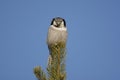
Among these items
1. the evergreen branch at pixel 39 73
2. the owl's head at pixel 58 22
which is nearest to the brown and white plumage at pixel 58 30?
the owl's head at pixel 58 22

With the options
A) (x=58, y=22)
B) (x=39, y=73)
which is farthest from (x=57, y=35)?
(x=39, y=73)

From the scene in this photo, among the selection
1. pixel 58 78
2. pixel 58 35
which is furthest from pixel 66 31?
pixel 58 78

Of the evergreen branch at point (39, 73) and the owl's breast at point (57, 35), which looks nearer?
the evergreen branch at point (39, 73)

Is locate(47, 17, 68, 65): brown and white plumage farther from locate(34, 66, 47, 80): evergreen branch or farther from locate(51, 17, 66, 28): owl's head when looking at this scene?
locate(34, 66, 47, 80): evergreen branch

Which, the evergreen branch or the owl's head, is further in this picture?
the owl's head

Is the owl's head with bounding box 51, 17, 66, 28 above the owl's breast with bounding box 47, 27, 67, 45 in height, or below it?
above

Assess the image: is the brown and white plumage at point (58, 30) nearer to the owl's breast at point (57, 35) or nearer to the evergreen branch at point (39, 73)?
the owl's breast at point (57, 35)

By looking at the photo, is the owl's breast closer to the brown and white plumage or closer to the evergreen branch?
the brown and white plumage

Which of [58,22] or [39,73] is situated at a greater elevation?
[58,22]

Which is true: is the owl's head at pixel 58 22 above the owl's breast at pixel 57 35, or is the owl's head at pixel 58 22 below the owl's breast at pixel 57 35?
above

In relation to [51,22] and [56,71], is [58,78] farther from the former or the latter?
[51,22]

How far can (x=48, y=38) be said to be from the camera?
3.97 m

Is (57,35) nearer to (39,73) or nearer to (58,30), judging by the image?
(58,30)

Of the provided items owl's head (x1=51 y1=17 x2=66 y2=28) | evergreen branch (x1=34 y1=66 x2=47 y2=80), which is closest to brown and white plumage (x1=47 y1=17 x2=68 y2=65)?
owl's head (x1=51 y1=17 x2=66 y2=28)
